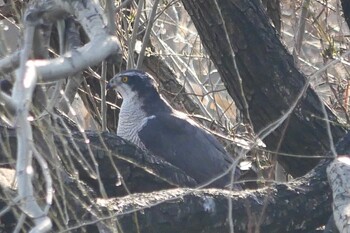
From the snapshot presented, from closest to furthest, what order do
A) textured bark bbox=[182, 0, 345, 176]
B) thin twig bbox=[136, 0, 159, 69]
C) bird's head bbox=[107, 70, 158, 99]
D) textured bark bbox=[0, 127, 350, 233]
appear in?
textured bark bbox=[0, 127, 350, 233], textured bark bbox=[182, 0, 345, 176], thin twig bbox=[136, 0, 159, 69], bird's head bbox=[107, 70, 158, 99]

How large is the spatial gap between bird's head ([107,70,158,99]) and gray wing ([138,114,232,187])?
1.10 feet

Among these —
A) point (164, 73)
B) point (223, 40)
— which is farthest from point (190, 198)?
point (164, 73)

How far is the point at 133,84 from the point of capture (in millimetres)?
6926

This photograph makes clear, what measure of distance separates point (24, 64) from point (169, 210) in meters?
1.64

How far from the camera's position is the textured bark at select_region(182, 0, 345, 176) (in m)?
5.62

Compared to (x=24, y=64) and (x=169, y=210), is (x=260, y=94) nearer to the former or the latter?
(x=169, y=210)

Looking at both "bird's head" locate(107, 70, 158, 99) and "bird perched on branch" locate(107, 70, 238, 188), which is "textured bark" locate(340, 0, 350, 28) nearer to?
"bird perched on branch" locate(107, 70, 238, 188)

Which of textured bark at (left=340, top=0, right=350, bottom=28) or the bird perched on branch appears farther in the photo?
the bird perched on branch

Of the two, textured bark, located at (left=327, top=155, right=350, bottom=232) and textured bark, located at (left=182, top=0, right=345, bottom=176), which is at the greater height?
textured bark, located at (left=182, top=0, right=345, bottom=176)

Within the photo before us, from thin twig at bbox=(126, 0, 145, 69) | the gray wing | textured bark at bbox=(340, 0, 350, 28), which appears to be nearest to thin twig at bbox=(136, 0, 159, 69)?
thin twig at bbox=(126, 0, 145, 69)

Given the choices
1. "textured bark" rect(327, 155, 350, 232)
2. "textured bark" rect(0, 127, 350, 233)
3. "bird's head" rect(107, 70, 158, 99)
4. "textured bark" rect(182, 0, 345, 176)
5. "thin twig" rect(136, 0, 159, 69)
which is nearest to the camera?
"textured bark" rect(327, 155, 350, 232)

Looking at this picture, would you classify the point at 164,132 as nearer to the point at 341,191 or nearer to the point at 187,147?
the point at 187,147

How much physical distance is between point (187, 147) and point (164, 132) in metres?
0.19

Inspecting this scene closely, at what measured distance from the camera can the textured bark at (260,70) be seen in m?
5.62
